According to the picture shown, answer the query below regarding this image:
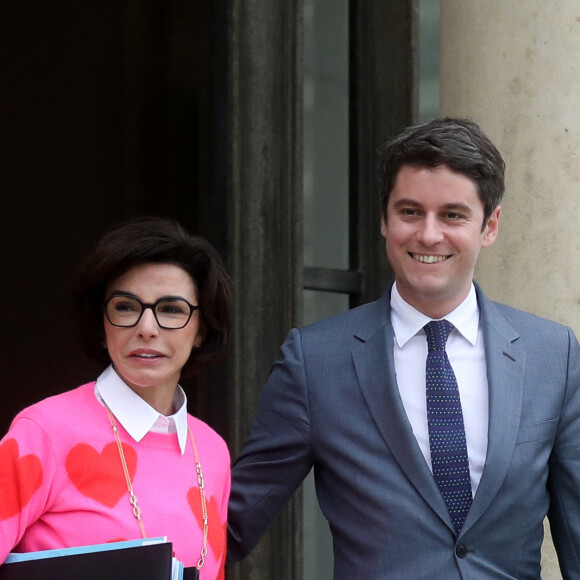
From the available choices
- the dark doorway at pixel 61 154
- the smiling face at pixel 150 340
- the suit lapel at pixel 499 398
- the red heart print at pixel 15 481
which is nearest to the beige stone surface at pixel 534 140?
the suit lapel at pixel 499 398

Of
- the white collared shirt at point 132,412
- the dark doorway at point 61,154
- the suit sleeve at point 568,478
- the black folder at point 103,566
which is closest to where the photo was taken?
the black folder at point 103,566

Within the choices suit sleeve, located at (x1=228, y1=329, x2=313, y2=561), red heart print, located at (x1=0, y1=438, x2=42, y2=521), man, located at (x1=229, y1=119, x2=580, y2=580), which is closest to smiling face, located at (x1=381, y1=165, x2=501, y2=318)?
man, located at (x1=229, y1=119, x2=580, y2=580)

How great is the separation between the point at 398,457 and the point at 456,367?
0.25m

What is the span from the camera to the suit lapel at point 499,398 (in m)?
2.54

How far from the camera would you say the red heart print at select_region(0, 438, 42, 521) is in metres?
2.10

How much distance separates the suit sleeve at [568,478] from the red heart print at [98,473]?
948 millimetres

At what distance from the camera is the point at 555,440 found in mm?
2672

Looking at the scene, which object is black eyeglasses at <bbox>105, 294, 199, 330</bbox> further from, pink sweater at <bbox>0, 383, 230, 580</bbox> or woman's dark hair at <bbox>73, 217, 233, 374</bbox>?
pink sweater at <bbox>0, 383, 230, 580</bbox>

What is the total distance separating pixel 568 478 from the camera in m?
2.64

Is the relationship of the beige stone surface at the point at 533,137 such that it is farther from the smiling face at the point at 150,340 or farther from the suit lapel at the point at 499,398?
the smiling face at the point at 150,340

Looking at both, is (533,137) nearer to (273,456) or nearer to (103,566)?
(273,456)

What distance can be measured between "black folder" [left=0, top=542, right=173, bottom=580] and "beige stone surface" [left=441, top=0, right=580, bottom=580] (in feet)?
5.22

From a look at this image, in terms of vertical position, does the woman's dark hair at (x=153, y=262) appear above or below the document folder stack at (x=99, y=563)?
above

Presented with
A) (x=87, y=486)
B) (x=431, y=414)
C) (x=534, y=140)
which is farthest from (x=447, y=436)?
(x=534, y=140)
